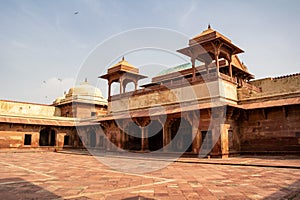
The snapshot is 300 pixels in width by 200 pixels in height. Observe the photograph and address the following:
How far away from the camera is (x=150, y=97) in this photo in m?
18.7

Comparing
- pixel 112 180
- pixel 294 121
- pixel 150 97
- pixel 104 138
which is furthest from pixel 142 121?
pixel 112 180

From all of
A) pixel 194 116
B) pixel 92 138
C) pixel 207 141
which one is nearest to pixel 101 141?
pixel 92 138

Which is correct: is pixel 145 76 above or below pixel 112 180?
above

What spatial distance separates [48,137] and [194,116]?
1936cm

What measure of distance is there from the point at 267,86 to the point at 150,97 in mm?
9296

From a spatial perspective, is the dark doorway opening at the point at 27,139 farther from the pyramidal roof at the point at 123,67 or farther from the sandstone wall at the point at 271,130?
the sandstone wall at the point at 271,130

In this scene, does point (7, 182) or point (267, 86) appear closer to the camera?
point (7, 182)

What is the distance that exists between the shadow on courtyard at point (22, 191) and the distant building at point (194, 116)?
9611 mm

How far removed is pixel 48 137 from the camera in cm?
2758

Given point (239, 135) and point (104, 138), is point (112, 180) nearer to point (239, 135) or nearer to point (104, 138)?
point (239, 135)

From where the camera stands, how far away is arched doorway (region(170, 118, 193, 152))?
55.7 feet

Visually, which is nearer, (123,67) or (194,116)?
(194,116)

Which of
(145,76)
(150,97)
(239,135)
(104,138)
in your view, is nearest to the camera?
(239,135)

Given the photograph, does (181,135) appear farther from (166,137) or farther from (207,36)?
(207,36)
